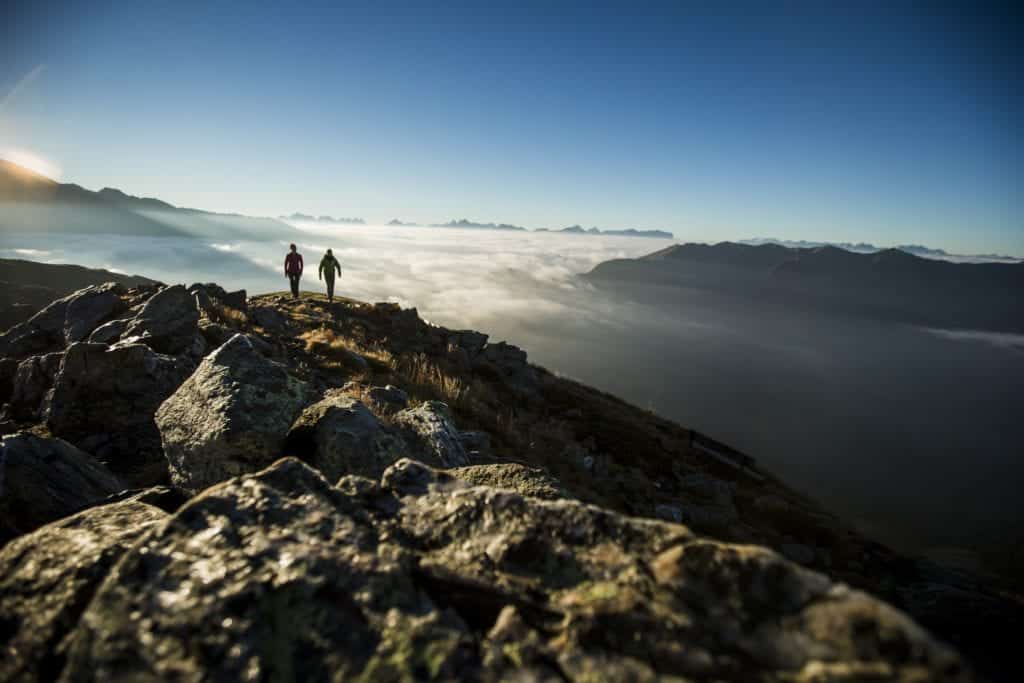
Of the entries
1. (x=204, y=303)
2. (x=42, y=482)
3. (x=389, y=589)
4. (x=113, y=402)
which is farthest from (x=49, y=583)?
(x=204, y=303)

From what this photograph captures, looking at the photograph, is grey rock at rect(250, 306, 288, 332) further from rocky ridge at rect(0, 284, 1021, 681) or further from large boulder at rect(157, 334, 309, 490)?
rocky ridge at rect(0, 284, 1021, 681)

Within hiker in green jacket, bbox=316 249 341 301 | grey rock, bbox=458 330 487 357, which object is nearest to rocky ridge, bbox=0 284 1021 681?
hiker in green jacket, bbox=316 249 341 301

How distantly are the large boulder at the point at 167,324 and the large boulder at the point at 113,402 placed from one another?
228cm

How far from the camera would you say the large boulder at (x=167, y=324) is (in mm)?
10883

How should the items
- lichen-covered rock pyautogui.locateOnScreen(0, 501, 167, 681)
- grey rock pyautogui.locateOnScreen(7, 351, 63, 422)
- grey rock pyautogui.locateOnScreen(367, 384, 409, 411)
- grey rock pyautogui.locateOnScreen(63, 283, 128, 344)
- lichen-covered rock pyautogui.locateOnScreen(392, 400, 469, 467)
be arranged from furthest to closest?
grey rock pyautogui.locateOnScreen(63, 283, 128, 344) → grey rock pyautogui.locateOnScreen(7, 351, 63, 422) → grey rock pyautogui.locateOnScreen(367, 384, 409, 411) → lichen-covered rock pyautogui.locateOnScreen(392, 400, 469, 467) → lichen-covered rock pyautogui.locateOnScreen(0, 501, 167, 681)

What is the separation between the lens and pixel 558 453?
43.4 feet

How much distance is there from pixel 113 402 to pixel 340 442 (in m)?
6.36

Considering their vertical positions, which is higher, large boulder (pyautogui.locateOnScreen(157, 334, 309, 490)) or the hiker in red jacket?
the hiker in red jacket

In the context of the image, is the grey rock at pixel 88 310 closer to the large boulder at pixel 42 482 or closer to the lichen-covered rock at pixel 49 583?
the large boulder at pixel 42 482

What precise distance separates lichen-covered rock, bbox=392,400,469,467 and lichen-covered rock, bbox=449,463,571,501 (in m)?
1.08

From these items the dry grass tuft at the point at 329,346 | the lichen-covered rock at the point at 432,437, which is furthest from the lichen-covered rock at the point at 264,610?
the dry grass tuft at the point at 329,346

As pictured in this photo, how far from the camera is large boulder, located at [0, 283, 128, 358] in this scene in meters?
13.4

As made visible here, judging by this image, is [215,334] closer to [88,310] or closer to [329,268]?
[88,310]

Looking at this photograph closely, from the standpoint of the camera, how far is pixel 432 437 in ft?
20.8
